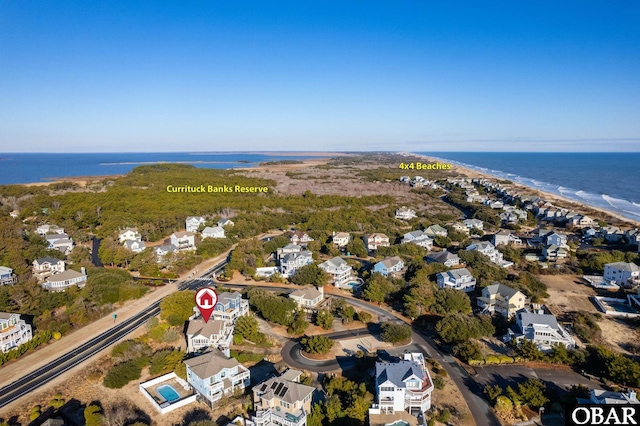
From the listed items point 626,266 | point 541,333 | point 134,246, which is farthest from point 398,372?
point 134,246

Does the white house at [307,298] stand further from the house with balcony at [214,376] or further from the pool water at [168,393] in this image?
the pool water at [168,393]

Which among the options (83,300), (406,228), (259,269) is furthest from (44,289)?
(406,228)

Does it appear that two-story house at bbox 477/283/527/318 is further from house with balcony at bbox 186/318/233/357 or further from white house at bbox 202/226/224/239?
white house at bbox 202/226/224/239

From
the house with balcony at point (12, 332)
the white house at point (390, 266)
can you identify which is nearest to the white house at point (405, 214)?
the white house at point (390, 266)

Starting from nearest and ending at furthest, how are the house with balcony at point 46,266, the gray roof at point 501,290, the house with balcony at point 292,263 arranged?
the gray roof at point 501,290 → the house with balcony at point 46,266 → the house with balcony at point 292,263

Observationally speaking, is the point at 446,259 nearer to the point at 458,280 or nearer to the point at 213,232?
the point at 458,280

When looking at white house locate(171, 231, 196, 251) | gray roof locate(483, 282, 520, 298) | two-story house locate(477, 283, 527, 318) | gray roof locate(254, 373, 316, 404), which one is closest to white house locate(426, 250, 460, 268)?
gray roof locate(483, 282, 520, 298)
